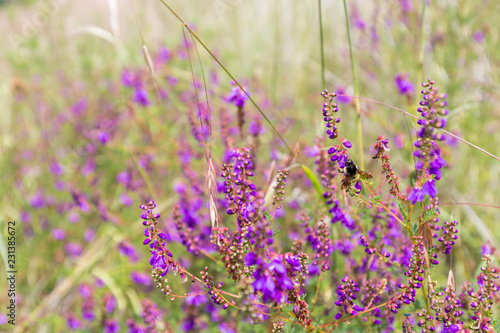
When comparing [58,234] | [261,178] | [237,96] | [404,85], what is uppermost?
[404,85]

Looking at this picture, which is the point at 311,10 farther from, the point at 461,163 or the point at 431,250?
the point at 431,250

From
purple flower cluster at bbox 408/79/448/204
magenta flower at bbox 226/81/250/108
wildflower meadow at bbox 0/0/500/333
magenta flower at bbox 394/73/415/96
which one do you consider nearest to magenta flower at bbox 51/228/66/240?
wildflower meadow at bbox 0/0/500/333

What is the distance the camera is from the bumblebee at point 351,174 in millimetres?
1418

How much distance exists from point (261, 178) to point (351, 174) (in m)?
1.57

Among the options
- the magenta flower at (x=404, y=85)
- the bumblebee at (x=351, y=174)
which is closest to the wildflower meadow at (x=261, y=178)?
the bumblebee at (x=351, y=174)

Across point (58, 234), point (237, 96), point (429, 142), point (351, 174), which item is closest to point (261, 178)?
point (237, 96)

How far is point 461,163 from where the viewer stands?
12.1 ft

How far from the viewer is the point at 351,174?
1.44 metres

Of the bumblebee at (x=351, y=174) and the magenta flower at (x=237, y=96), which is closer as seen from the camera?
the bumblebee at (x=351, y=174)

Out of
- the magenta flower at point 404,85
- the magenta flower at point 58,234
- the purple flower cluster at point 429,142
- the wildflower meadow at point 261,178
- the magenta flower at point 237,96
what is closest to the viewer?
the purple flower cluster at point 429,142

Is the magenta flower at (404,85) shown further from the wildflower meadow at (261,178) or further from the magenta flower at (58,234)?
the magenta flower at (58,234)

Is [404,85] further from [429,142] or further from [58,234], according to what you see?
[58,234]

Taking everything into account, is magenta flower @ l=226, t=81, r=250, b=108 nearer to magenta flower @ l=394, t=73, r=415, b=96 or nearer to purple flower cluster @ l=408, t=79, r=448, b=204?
purple flower cluster @ l=408, t=79, r=448, b=204

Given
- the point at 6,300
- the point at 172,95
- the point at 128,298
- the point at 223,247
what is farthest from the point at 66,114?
the point at 223,247
